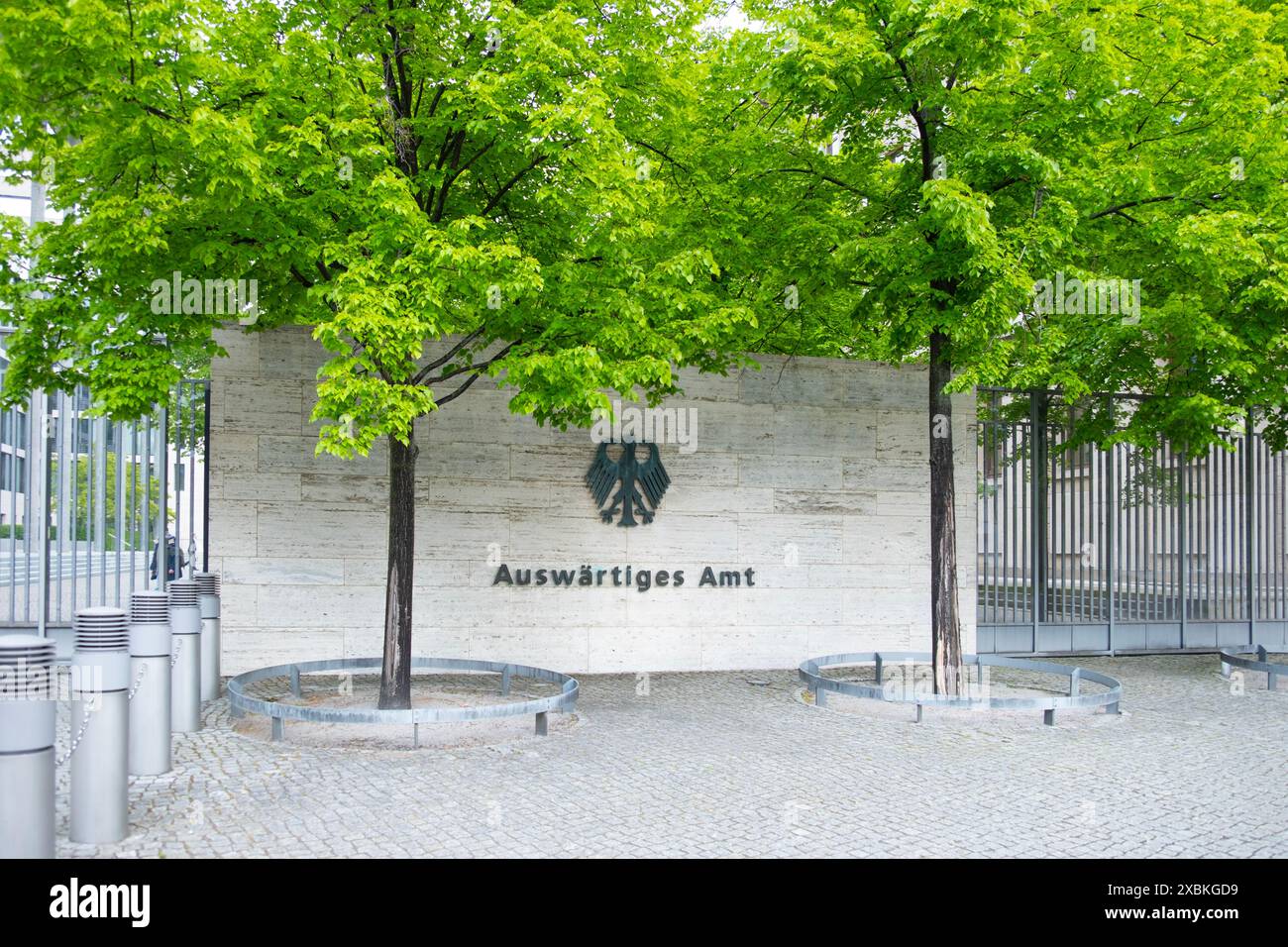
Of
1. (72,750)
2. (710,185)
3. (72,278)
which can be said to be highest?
(710,185)

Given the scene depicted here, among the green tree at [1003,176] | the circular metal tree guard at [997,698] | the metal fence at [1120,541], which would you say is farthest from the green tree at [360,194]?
the metal fence at [1120,541]

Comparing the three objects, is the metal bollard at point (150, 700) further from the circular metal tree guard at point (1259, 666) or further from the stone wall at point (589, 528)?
the circular metal tree guard at point (1259, 666)

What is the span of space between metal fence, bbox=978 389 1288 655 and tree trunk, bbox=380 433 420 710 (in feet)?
29.0

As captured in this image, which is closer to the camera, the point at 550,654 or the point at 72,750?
the point at 72,750

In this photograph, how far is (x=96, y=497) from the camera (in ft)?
41.3

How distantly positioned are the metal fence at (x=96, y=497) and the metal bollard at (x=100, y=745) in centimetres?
653

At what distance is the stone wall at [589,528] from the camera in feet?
41.4

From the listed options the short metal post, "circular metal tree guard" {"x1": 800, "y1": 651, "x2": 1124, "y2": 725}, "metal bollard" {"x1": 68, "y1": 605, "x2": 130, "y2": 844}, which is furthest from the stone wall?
"metal bollard" {"x1": 68, "y1": 605, "x2": 130, "y2": 844}

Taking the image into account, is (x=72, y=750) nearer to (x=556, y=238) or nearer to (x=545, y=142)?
(x=545, y=142)

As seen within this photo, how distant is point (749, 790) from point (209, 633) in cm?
645

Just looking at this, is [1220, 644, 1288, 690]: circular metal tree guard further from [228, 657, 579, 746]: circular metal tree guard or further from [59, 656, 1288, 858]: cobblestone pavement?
[228, 657, 579, 746]: circular metal tree guard

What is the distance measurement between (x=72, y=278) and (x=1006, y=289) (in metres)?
8.83

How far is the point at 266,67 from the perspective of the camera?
8.98 metres

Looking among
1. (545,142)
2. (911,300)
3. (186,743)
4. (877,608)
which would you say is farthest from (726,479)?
(186,743)
